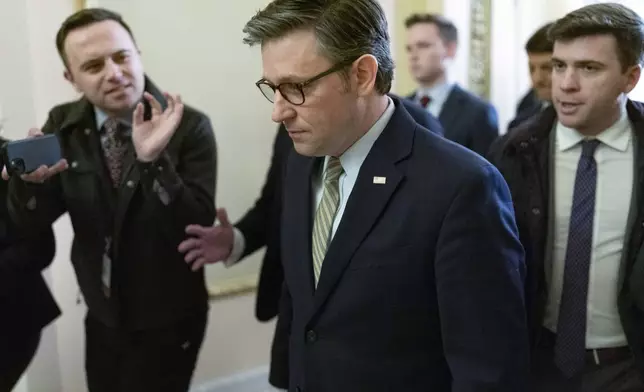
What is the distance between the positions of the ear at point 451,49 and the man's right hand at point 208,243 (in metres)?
1.62

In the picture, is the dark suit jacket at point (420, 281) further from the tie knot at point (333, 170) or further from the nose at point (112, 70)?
the nose at point (112, 70)

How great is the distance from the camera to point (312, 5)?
108 cm

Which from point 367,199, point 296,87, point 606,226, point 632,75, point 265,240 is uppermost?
point 296,87

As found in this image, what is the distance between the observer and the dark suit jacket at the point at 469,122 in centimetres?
260

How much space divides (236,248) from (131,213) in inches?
12.7

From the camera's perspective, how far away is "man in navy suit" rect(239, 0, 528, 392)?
3.45 ft

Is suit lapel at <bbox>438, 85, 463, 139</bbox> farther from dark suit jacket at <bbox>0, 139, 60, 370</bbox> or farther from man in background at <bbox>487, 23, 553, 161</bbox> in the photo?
dark suit jacket at <bbox>0, 139, 60, 370</bbox>

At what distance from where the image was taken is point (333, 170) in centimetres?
126

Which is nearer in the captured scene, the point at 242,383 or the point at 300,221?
the point at 300,221

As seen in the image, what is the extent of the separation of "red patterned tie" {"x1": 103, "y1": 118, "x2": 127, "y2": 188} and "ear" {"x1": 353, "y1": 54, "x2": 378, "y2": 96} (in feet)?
2.75

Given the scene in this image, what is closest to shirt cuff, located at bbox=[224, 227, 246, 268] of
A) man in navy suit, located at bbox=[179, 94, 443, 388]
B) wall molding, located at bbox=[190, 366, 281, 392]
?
man in navy suit, located at bbox=[179, 94, 443, 388]

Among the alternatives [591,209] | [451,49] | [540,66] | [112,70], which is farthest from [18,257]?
[451,49]

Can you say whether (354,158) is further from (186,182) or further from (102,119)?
(102,119)

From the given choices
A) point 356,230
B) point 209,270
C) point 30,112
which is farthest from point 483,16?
point 356,230
